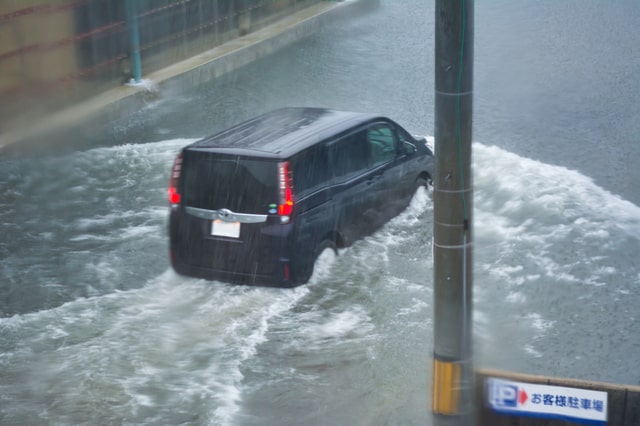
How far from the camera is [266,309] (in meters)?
9.31

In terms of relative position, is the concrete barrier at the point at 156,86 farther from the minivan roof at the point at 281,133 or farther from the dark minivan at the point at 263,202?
the dark minivan at the point at 263,202

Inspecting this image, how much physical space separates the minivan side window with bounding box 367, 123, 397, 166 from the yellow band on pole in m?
5.07

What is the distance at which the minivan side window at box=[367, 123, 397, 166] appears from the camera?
35.9ft

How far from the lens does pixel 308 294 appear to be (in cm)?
960

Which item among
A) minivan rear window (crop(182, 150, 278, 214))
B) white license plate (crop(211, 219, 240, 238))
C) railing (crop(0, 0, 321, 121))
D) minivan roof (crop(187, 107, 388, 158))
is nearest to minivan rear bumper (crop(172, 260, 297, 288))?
white license plate (crop(211, 219, 240, 238))

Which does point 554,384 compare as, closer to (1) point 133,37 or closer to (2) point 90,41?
(2) point 90,41

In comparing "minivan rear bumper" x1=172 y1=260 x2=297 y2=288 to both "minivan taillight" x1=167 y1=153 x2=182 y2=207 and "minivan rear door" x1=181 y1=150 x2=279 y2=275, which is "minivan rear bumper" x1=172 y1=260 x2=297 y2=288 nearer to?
"minivan rear door" x1=181 y1=150 x2=279 y2=275

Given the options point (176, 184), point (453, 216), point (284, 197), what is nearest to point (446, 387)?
point (453, 216)

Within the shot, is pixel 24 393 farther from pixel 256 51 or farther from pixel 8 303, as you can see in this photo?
pixel 256 51

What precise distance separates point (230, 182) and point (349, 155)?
161 cm

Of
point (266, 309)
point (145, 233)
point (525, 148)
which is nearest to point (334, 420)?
point (266, 309)

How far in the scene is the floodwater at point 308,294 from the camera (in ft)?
25.8

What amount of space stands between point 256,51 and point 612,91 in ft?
25.4

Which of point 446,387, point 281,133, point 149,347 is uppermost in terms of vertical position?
point 281,133
